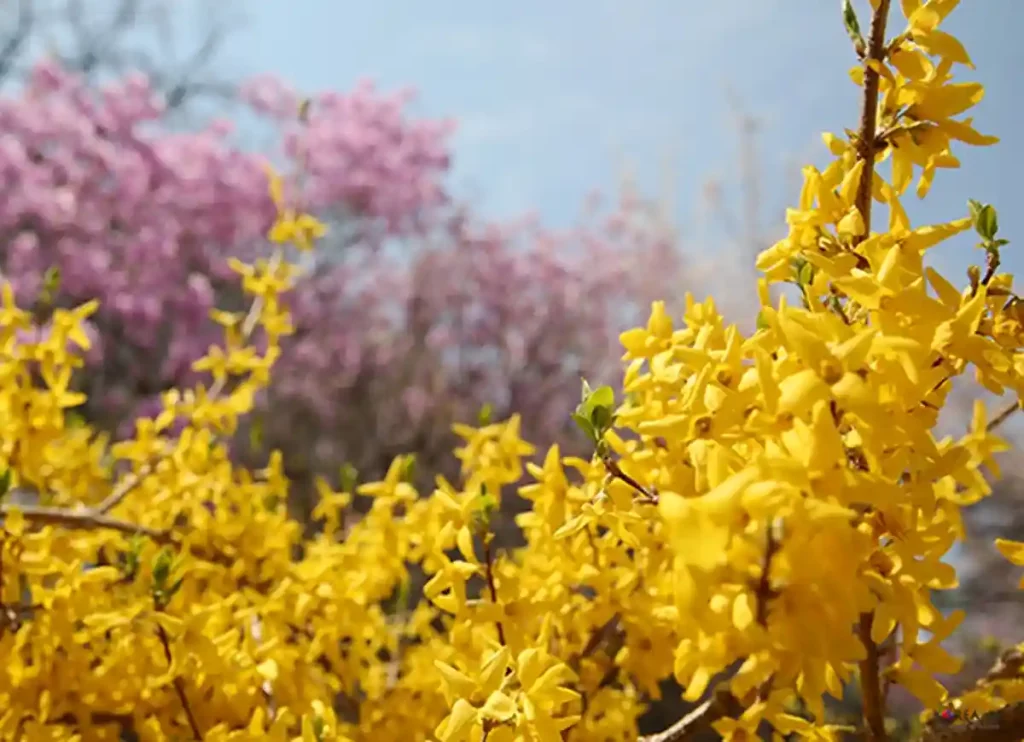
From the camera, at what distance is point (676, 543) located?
35cm

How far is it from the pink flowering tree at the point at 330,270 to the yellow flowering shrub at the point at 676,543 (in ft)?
5.59

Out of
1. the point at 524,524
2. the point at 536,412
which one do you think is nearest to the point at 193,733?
the point at 524,524

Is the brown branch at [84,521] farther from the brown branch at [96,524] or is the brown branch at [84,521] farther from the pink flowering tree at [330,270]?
the pink flowering tree at [330,270]

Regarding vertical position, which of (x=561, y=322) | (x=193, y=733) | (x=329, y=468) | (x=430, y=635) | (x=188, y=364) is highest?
(x=561, y=322)

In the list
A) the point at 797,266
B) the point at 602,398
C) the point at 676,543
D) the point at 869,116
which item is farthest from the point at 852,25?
the point at 676,543

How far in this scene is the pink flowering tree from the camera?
10.1ft

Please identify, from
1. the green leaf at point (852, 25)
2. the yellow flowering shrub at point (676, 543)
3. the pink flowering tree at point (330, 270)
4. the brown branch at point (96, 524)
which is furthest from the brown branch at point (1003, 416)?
the pink flowering tree at point (330, 270)

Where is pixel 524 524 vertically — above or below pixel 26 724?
above

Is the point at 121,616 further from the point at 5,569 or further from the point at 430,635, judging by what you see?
the point at 430,635

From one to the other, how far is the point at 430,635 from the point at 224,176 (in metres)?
2.81

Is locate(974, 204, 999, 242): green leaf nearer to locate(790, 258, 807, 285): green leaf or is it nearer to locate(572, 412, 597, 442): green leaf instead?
locate(790, 258, 807, 285): green leaf

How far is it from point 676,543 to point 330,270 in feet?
11.4

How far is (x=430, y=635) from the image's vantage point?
1.17 m

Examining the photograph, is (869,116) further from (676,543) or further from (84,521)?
(84,521)
